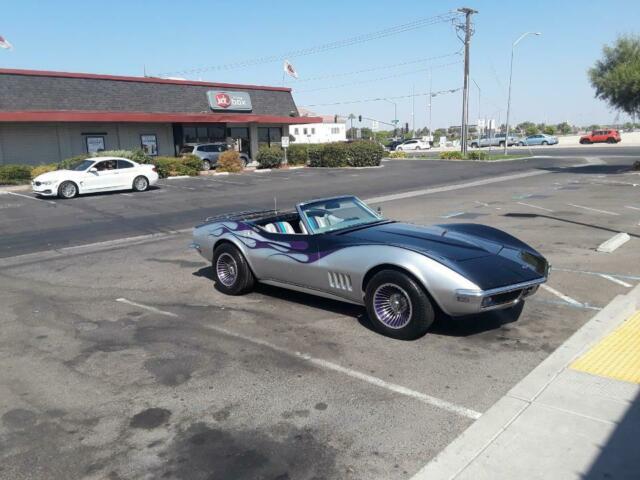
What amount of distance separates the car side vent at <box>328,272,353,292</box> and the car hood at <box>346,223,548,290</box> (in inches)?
17.0

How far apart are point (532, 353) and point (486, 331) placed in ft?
2.12

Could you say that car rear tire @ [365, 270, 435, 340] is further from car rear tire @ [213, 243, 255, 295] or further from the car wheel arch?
car rear tire @ [213, 243, 255, 295]

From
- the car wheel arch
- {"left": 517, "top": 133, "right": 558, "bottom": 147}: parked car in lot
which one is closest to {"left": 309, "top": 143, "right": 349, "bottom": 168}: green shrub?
the car wheel arch

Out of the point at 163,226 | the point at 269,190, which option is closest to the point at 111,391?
the point at 163,226

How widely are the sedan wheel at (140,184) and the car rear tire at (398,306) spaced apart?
18713 millimetres

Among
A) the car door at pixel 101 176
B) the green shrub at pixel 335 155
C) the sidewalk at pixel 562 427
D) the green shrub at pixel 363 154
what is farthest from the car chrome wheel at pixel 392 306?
the green shrub at pixel 335 155

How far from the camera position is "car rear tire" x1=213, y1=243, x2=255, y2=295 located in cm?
697

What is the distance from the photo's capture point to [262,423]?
3.92 m

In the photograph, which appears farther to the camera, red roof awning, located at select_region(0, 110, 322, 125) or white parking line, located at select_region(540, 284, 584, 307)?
red roof awning, located at select_region(0, 110, 322, 125)

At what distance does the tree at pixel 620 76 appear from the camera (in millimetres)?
26953

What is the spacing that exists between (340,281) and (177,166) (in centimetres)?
2499

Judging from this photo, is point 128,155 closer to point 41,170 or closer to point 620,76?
point 41,170

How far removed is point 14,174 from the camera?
25156mm

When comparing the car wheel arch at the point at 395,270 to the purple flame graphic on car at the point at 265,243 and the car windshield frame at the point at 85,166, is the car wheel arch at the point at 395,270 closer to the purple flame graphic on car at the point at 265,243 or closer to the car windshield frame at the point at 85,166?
the purple flame graphic on car at the point at 265,243
